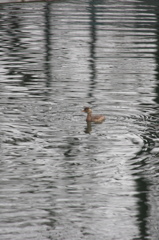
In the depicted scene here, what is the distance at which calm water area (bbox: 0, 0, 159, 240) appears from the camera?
8766 millimetres

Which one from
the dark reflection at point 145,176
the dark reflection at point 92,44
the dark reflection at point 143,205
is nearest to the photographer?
the dark reflection at point 143,205

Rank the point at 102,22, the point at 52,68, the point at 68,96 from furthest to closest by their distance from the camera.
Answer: the point at 102,22, the point at 52,68, the point at 68,96

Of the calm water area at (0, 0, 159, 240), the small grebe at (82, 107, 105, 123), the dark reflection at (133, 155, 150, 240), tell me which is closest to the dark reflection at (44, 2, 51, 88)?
the calm water area at (0, 0, 159, 240)

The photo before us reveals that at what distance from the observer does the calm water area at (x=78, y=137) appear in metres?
8.77

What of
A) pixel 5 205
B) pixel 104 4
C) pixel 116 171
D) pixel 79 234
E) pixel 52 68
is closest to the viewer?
pixel 79 234

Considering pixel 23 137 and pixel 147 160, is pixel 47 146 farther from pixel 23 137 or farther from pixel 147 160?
pixel 147 160

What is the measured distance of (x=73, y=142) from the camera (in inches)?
467

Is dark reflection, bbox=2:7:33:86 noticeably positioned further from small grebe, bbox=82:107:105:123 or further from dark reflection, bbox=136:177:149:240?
dark reflection, bbox=136:177:149:240

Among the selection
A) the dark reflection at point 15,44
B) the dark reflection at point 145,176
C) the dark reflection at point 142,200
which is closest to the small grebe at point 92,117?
the dark reflection at point 145,176

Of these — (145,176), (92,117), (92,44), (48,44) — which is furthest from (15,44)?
(145,176)

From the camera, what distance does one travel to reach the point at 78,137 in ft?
39.9

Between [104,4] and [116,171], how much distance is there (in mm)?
22409

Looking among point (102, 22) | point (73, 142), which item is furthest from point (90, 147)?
Answer: point (102, 22)

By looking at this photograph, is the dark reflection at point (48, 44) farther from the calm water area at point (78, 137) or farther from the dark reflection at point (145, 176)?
the dark reflection at point (145, 176)
